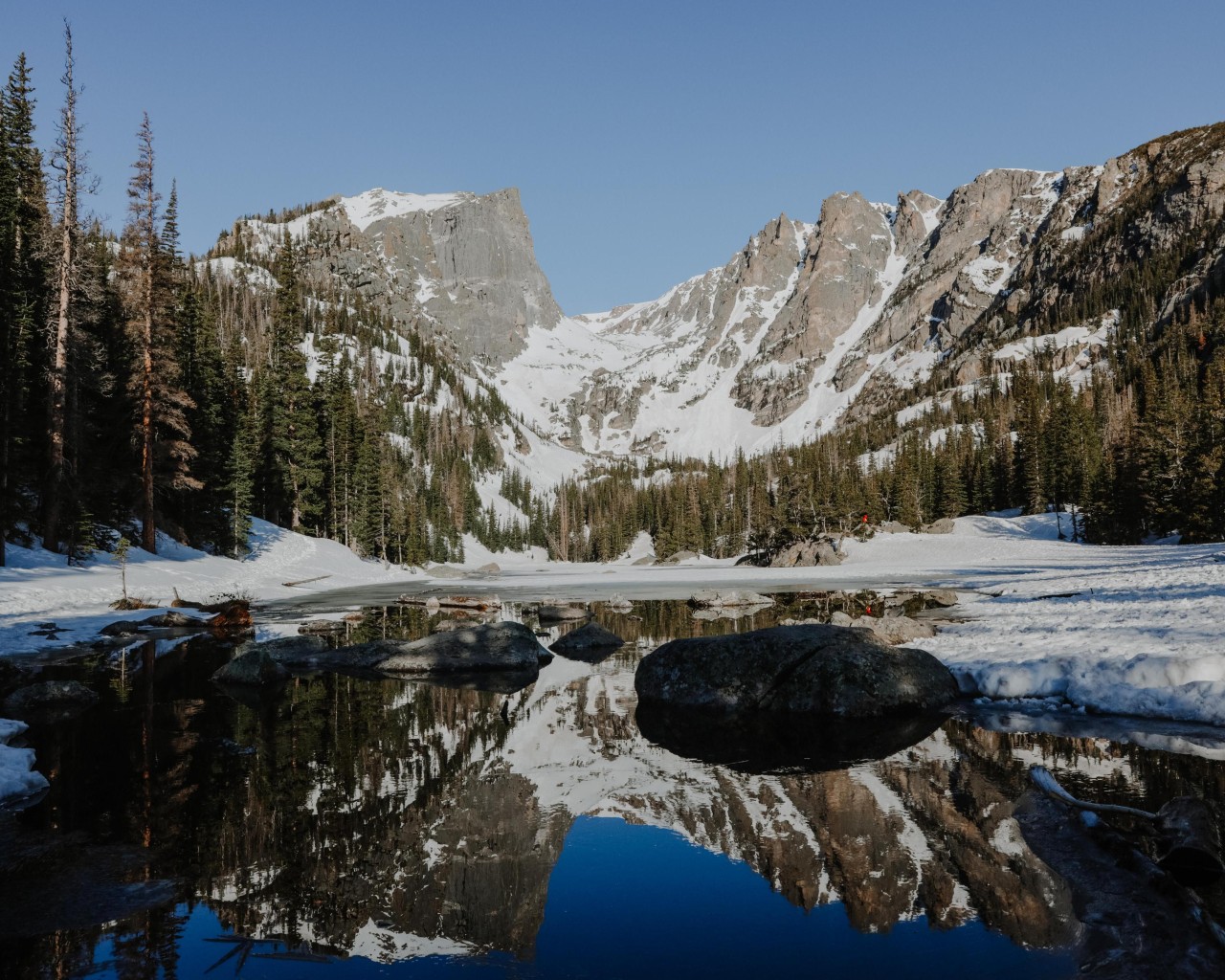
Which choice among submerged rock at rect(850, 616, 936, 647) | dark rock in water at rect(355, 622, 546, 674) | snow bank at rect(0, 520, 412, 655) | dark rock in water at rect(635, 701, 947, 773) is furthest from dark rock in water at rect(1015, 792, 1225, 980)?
snow bank at rect(0, 520, 412, 655)

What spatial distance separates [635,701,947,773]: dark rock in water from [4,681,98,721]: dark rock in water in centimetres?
1008

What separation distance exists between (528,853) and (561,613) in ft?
77.3

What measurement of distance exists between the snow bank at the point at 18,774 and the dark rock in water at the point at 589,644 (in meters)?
12.3

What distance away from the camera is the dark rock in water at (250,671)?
49.7 feet

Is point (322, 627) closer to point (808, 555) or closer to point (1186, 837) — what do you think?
point (1186, 837)

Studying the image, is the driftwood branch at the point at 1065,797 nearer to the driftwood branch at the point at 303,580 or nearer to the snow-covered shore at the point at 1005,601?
the snow-covered shore at the point at 1005,601

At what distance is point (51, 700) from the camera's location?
12328 mm

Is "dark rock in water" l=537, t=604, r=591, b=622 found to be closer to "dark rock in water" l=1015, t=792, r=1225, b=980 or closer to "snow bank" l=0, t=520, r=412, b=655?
"snow bank" l=0, t=520, r=412, b=655

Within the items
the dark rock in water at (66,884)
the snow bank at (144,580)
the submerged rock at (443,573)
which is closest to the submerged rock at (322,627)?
the snow bank at (144,580)

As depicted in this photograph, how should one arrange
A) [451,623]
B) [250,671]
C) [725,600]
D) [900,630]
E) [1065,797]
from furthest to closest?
1. [725,600]
2. [451,623]
3. [900,630]
4. [250,671]
5. [1065,797]

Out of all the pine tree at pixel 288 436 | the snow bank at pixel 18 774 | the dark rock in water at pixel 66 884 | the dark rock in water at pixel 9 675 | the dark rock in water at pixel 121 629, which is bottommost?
the dark rock in water at pixel 66 884

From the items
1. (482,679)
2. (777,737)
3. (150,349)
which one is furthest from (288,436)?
(777,737)

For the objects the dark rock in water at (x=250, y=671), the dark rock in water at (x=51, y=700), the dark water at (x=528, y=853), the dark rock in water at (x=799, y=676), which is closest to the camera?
the dark water at (x=528, y=853)

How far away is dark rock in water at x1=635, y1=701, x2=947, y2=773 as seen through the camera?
31.1 ft
